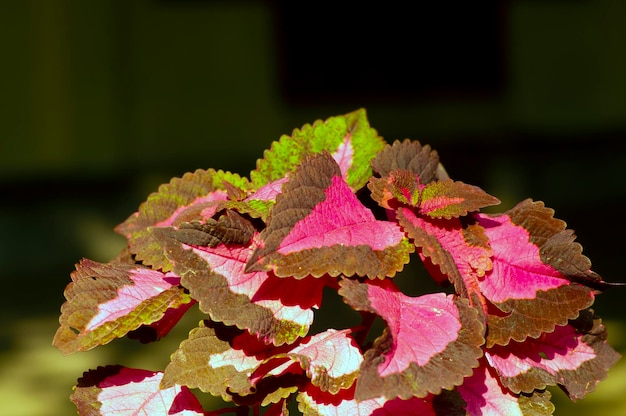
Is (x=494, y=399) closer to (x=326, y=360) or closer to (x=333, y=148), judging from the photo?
(x=326, y=360)

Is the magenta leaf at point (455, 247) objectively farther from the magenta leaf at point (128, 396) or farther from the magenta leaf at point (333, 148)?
the magenta leaf at point (128, 396)

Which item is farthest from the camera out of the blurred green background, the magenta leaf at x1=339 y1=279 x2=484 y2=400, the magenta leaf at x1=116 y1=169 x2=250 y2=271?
the blurred green background

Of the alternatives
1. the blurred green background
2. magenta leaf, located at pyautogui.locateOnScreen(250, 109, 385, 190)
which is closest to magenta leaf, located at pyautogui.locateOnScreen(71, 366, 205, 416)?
magenta leaf, located at pyautogui.locateOnScreen(250, 109, 385, 190)

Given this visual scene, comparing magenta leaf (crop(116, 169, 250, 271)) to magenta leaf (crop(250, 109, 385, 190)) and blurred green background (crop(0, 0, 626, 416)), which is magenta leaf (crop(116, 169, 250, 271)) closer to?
magenta leaf (crop(250, 109, 385, 190))

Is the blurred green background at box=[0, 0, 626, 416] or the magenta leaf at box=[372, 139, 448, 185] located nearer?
the magenta leaf at box=[372, 139, 448, 185]

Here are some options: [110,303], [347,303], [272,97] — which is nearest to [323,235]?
[347,303]

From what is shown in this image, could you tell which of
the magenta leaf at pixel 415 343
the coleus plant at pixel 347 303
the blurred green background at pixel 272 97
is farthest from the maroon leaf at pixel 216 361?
the blurred green background at pixel 272 97

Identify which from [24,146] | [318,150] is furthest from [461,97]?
[318,150]
